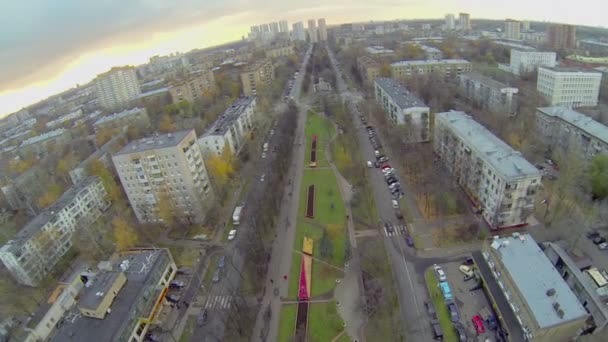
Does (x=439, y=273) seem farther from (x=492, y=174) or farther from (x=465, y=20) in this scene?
(x=465, y=20)

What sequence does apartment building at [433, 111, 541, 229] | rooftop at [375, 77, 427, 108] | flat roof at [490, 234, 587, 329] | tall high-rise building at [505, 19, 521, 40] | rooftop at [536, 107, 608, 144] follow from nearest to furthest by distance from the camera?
flat roof at [490, 234, 587, 329], apartment building at [433, 111, 541, 229], rooftop at [536, 107, 608, 144], rooftop at [375, 77, 427, 108], tall high-rise building at [505, 19, 521, 40]

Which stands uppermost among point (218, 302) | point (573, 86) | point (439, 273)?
point (573, 86)

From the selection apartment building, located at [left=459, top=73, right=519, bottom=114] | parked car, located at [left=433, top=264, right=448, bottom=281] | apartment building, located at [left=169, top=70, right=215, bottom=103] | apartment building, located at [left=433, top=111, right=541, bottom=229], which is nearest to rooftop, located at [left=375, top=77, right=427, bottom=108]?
apartment building, located at [left=433, top=111, right=541, bottom=229]

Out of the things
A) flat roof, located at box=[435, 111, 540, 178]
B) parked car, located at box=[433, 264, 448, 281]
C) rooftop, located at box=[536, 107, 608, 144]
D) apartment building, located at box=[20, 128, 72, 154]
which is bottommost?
parked car, located at box=[433, 264, 448, 281]

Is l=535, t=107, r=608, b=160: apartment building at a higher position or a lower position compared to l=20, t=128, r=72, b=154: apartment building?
lower

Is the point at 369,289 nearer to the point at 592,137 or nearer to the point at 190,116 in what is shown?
the point at 592,137

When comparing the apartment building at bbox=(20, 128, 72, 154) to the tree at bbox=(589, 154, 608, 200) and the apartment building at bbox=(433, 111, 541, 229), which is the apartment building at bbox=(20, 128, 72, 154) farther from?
the tree at bbox=(589, 154, 608, 200)

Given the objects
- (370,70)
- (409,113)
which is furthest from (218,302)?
(370,70)
